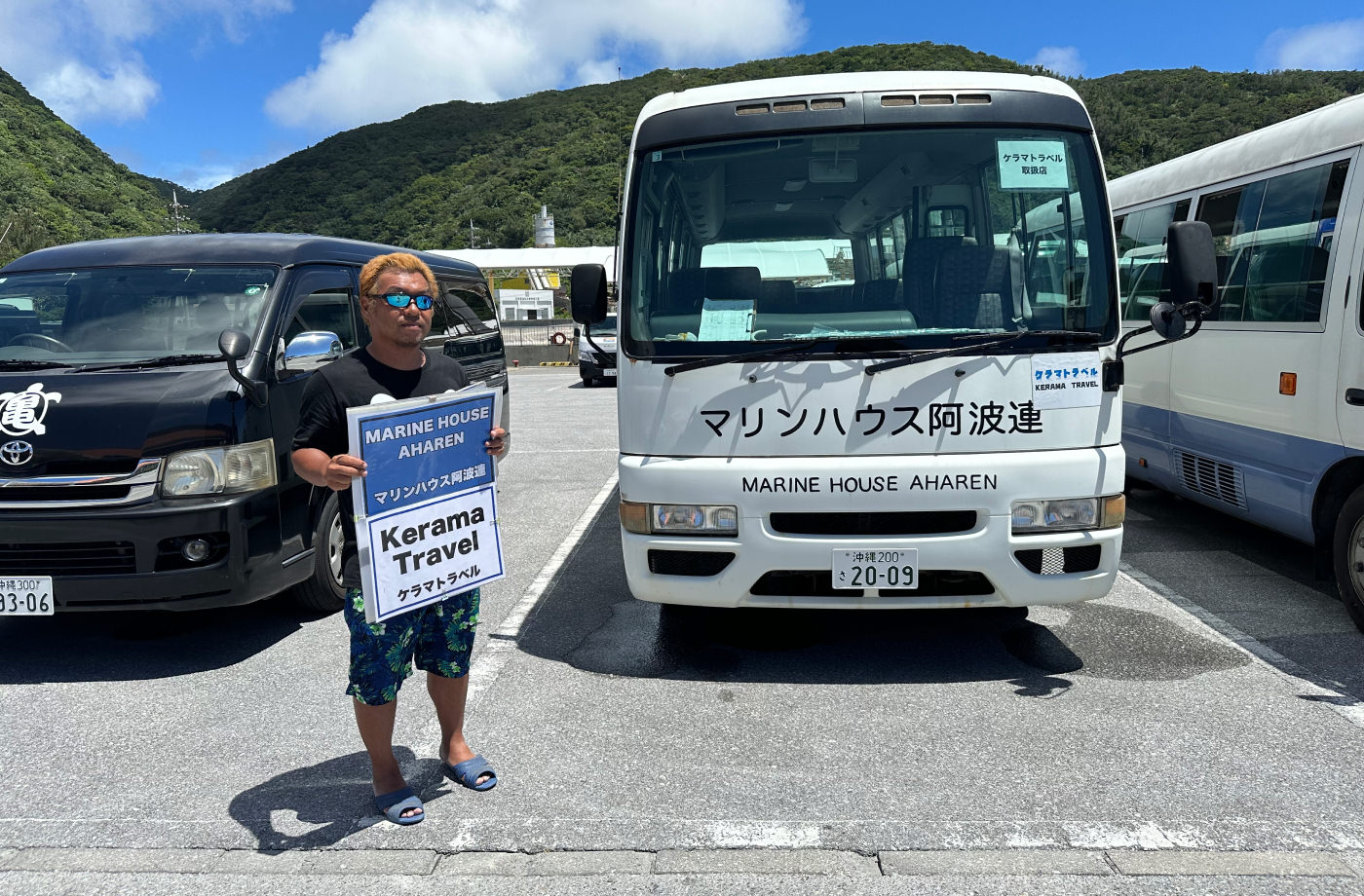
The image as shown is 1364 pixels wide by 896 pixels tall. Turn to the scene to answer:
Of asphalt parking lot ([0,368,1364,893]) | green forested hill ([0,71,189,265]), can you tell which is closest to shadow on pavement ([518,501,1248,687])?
asphalt parking lot ([0,368,1364,893])

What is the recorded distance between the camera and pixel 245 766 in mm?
3766

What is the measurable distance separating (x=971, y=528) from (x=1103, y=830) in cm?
146

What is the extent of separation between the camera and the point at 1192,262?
4309mm

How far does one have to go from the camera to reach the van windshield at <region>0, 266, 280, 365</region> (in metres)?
5.23

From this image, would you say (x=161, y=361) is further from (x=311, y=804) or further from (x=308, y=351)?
(x=311, y=804)

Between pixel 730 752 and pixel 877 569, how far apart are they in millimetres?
1034

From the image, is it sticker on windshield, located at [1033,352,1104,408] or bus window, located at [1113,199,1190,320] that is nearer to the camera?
sticker on windshield, located at [1033,352,1104,408]

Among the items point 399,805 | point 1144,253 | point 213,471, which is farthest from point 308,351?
point 1144,253

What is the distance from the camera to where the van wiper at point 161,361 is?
16.2ft

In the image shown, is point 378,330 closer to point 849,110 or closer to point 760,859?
point 760,859

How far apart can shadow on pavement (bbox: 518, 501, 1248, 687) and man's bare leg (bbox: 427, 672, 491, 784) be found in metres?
1.20

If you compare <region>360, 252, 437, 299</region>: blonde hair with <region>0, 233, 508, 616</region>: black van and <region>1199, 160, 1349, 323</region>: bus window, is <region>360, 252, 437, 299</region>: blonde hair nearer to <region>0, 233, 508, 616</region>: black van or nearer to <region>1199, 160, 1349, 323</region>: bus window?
<region>0, 233, 508, 616</region>: black van

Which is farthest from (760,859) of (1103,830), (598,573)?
(598,573)

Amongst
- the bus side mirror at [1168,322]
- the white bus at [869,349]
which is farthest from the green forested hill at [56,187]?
the bus side mirror at [1168,322]
